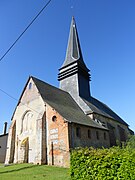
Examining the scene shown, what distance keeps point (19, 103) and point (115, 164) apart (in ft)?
64.6

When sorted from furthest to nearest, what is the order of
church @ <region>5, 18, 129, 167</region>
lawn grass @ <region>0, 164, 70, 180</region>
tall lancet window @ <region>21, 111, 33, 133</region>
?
tall lancet window @ <region>21, 111, 33, 133</region> → church @ <region>5, 18, 129, 167</region> → lawn grass @ <region>0, 164, 70, 180</region>

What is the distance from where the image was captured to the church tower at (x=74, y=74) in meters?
26.3

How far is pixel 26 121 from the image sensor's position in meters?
21.4

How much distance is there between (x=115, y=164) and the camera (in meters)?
6.06

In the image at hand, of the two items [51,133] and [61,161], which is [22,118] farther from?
[61,161]

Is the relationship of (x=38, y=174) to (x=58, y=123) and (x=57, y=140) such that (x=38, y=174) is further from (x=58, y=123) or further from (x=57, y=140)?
(x=58, y=123)

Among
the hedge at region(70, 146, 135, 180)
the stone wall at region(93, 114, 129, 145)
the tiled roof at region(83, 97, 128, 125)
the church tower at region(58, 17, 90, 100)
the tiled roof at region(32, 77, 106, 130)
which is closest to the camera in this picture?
the hedge at region(70, 146, 135, 180)

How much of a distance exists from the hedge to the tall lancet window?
13894 millimetres

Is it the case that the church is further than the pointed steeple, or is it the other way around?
the pointed steeple

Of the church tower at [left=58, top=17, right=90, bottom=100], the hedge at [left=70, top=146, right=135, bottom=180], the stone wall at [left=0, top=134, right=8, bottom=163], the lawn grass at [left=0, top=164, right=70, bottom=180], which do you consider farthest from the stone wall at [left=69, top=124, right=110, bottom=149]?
the stone wall at [left=0, top=134, right=8, bottom=163]

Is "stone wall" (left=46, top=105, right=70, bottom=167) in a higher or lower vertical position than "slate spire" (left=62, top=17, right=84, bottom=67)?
lower

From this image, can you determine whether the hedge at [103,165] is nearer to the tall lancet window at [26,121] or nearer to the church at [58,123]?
the church at [58,123]

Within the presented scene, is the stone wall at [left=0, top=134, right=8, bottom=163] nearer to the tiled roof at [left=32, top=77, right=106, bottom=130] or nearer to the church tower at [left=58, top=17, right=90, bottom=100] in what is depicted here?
the tiled roof at [left=32, top=77, right=106, bottom=130]

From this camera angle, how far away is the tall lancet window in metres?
20.7
